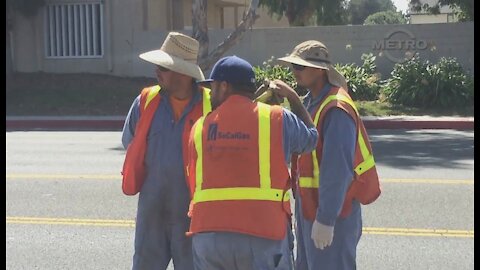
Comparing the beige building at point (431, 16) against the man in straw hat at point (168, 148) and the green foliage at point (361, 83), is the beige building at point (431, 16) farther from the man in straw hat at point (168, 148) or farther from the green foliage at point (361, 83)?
the man in straw hat at point (168, 148)

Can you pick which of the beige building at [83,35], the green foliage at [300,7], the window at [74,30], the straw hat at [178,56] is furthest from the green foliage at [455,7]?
the straw hat at [178,56]

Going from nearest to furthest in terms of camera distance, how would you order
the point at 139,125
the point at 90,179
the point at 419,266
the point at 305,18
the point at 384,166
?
1. the point at 139,125
2. the point at 419,266
3. the point at 90,179
4. the point at 384,166
5. the point at 305,18

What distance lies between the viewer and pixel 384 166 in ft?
40.1

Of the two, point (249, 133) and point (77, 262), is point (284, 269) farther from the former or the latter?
point (77, 262)

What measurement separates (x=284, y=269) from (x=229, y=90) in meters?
0.86

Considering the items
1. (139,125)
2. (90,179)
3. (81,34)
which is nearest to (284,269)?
(139,125)

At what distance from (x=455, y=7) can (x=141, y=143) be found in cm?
2531

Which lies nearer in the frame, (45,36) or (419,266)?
(419,266)

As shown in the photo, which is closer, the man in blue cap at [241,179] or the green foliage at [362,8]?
the man in blue cap at [241,179]

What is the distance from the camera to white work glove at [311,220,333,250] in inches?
159

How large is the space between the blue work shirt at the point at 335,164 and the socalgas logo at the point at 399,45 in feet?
69.5

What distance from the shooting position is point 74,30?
2830 cm

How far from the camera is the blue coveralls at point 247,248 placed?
3.69 meters
